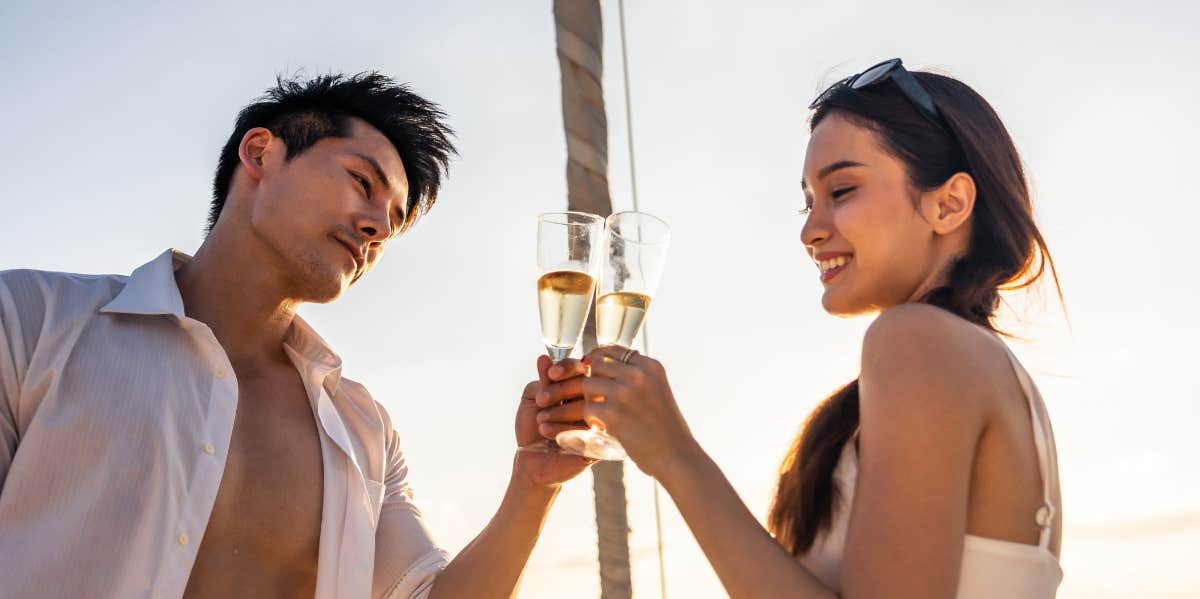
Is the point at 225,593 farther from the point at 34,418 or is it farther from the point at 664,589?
the point at 664,589

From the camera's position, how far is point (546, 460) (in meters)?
2.98

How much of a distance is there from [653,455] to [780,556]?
0.32 m

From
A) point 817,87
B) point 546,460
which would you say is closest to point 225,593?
point 546,460

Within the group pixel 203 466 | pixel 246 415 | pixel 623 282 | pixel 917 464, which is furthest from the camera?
pixel 246 415

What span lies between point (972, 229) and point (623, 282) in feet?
2.63

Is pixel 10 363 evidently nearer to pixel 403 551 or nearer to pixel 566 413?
pixel 403 551

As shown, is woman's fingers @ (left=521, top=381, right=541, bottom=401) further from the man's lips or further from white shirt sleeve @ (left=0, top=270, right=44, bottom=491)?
white shirt sleeve @ (left=0, top=270, right=44, bottom=491)

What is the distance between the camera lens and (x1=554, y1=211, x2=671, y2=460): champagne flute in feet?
7.39

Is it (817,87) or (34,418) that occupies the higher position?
(817,87)

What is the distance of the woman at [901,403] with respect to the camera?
1.65m

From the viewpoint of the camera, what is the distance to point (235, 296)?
3395mm

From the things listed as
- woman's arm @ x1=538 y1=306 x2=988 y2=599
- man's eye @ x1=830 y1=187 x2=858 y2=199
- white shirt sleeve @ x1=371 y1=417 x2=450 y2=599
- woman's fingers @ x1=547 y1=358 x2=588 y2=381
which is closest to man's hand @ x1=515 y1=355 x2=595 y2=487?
woman's fingers @ x1=547 y1=358 x2=588 y2=381

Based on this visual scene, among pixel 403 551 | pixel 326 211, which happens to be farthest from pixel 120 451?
pixel 326 211

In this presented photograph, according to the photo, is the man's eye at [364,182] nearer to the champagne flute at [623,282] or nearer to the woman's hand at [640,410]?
the champagne flute at [623,282]
